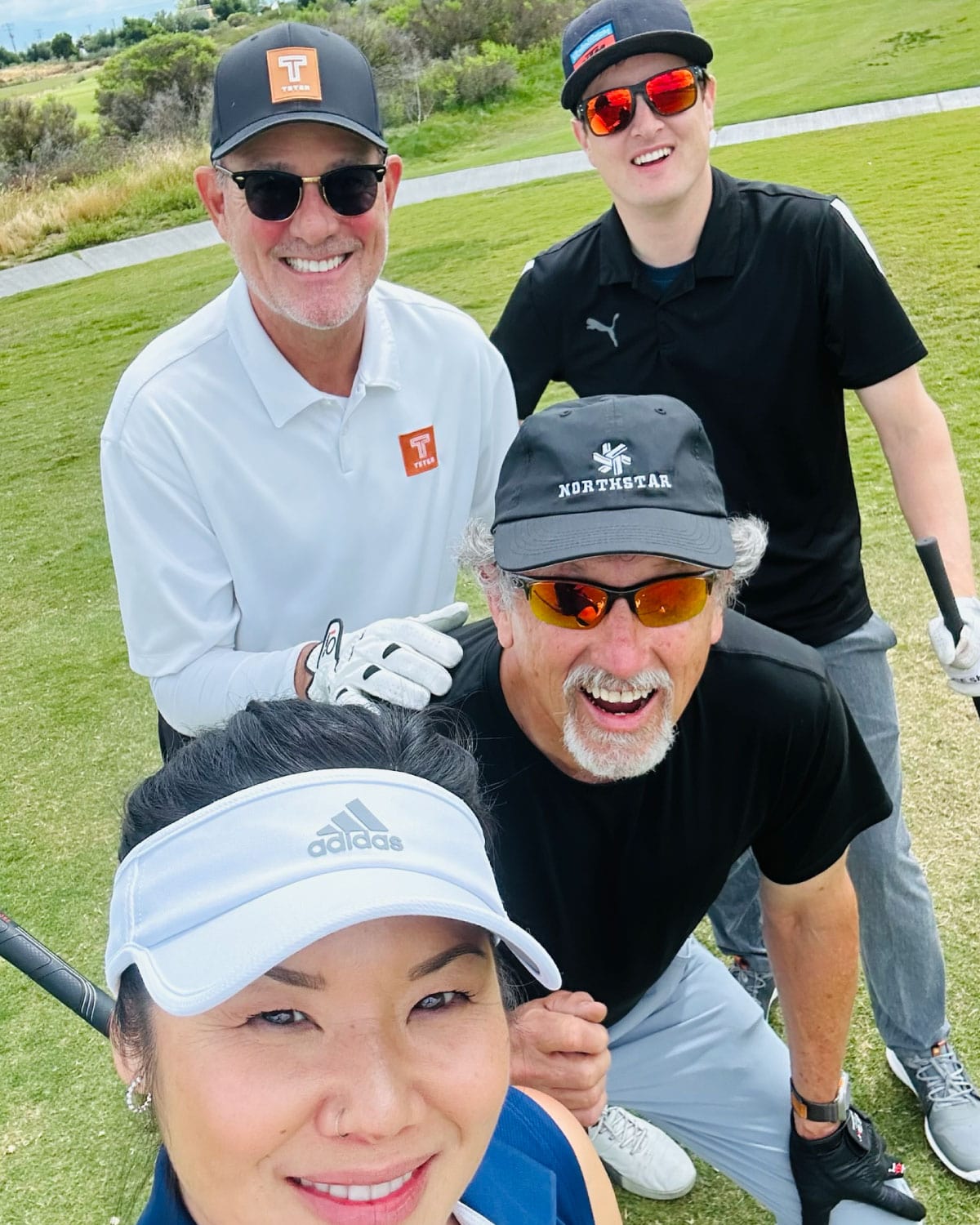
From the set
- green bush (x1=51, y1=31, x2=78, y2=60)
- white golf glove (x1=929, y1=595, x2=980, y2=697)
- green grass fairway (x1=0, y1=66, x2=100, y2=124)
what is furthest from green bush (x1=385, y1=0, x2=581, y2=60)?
green bush (x1=51, y1=31, x2=78, y2=60)

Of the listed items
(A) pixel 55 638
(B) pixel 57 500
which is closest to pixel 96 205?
(B) pixel 57 500

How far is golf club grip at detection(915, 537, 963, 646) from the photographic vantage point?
2539mm

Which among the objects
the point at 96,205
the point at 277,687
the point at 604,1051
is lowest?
the point at 96,205

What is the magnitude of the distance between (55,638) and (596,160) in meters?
4.00

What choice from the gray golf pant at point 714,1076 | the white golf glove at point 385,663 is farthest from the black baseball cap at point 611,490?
the gray golf pant at point 714,1076

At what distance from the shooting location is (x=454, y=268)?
37.5ft

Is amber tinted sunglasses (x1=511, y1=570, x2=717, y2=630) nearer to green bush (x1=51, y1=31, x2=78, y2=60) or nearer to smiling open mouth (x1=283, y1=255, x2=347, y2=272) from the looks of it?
smiling open mouth (x1=283, y1=255, x2=347, y2=272)

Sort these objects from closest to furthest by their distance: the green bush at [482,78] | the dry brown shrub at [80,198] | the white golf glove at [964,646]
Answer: the white golf glove at [964,646] → the dry brown shrub at [80,198] → the green bush at [482,78]

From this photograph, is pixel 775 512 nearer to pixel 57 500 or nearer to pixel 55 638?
pixel 55 638

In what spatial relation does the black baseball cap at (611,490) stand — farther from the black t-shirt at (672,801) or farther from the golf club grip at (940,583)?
the golf club grip at (940,583)

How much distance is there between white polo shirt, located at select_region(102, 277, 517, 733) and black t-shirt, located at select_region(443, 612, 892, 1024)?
0.38 metres

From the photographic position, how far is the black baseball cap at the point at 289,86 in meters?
2.27

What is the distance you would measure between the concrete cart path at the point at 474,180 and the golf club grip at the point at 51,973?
12.6 m

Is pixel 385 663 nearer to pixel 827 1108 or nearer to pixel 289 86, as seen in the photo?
pixel 289 86
